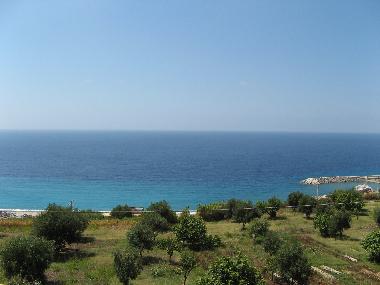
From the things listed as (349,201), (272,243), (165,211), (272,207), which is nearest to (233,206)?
(272,207)

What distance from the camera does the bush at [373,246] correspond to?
24.6 m

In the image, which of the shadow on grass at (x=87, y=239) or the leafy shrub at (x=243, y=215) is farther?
the leafy shrub at (x=243, y=215)

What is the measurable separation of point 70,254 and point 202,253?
8711mm

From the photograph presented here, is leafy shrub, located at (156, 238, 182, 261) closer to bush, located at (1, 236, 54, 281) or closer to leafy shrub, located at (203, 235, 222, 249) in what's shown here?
leafy shrub, located at (203, 235, 222, 249)

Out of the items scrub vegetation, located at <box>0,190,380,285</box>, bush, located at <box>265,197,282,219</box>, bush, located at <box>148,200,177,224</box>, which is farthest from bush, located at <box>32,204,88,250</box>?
bush, located at <box>265,197,282,219</box>

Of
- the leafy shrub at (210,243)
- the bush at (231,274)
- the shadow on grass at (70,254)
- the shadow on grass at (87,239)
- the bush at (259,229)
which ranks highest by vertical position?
the bush at (231,274)

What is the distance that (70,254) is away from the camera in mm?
25906

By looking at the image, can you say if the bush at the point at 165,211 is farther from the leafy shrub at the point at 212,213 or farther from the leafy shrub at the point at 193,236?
the leafy shrub at the point at 193,236

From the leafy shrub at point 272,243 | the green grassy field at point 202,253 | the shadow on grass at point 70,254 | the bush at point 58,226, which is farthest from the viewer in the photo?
the bush at point 58,226

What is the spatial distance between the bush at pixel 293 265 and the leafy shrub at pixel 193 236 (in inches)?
292

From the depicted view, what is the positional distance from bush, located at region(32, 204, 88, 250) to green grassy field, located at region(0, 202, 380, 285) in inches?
40.1

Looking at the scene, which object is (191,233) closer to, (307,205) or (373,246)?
(373,246)

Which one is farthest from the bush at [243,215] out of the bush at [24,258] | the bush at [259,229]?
the bush at [24,258]

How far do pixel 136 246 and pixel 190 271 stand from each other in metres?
4.53
